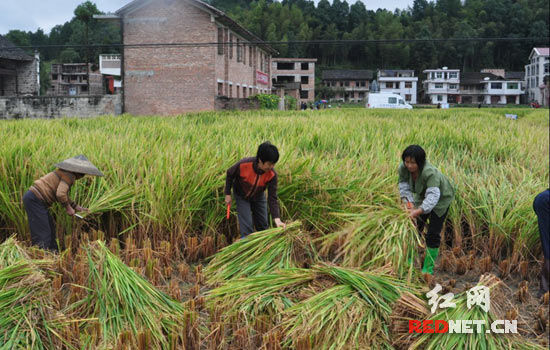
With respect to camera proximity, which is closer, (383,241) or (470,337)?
(470,337)

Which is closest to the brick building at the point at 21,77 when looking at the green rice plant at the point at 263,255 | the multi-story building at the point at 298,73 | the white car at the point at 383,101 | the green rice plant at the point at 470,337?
the white car at the point at 383,101

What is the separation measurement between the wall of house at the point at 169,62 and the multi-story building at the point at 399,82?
5183 cm

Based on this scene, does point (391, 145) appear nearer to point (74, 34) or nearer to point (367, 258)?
point (367, 258)

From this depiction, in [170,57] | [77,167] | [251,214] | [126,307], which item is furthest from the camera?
[170,57]

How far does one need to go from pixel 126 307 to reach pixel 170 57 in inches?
813

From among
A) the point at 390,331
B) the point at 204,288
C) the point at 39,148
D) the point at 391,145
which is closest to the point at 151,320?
the point at 204,288

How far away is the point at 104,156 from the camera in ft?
16.8

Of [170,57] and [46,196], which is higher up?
[170,57]

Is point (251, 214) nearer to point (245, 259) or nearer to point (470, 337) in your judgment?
point (245, 259)

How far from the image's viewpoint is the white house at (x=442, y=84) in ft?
220

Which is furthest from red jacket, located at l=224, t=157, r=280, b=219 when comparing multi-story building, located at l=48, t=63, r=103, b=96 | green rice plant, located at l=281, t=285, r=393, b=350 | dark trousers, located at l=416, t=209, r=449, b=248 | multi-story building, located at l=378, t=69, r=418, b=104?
multi-story building, located at l=48, t=63, r=103, b=96

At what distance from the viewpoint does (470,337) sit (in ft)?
7.77

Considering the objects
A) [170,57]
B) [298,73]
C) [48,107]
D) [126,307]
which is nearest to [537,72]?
[298,73]

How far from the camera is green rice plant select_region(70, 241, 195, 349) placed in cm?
273
